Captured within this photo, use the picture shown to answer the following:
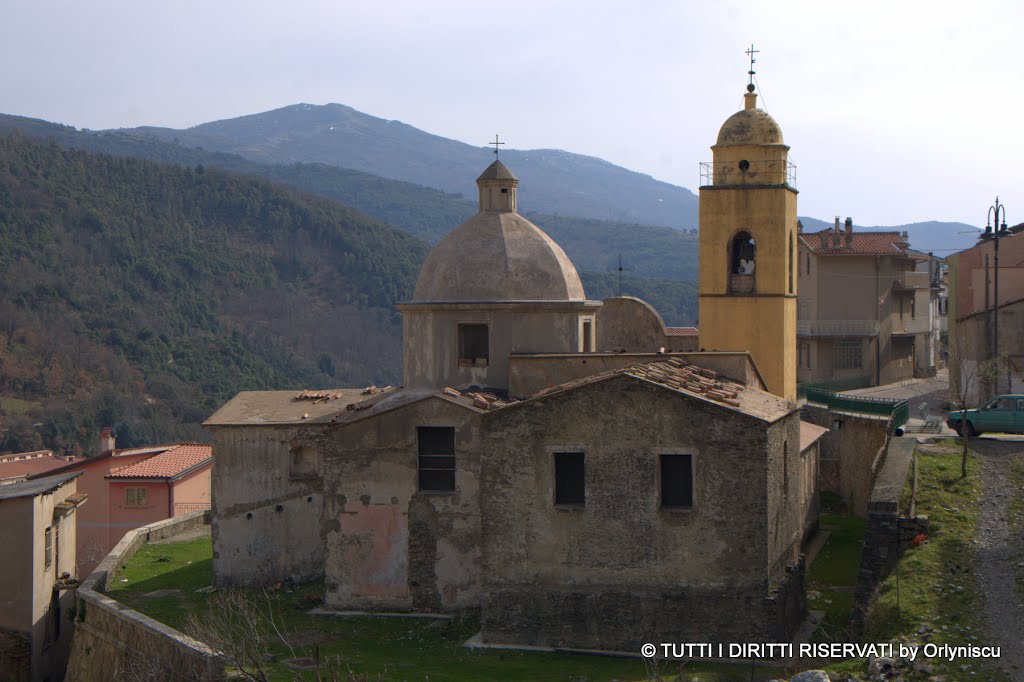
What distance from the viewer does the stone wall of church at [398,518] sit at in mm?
22453

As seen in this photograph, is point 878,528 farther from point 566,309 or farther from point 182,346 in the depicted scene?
point 182,346

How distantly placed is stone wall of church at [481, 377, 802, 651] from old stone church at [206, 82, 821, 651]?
32 millimetres

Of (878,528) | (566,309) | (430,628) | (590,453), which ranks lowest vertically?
(430,628)

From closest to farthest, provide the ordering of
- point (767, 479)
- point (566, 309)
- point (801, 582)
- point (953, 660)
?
point (953, 660) → point (767, 479) → point (801, 582) → point (566, 309)

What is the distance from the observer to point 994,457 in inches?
989

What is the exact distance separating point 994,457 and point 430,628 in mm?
12198

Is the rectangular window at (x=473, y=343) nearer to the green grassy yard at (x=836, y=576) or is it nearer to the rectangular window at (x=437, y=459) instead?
the rectangular window at (x=437, y=459)

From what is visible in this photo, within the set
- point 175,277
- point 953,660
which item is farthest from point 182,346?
point 953,660

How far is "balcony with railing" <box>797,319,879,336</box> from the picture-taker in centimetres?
5074

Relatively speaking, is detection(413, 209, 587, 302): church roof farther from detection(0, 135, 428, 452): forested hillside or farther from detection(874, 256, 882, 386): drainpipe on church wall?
detection(0, 135, 428, 452): forested hillside

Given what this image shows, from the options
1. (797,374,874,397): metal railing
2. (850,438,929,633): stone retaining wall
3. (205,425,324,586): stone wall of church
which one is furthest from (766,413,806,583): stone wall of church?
(797,374,874,397): metal railing

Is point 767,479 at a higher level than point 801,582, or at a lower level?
higher

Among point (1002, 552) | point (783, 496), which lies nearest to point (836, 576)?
point (783, 496)

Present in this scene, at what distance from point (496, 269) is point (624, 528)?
23.1ft
